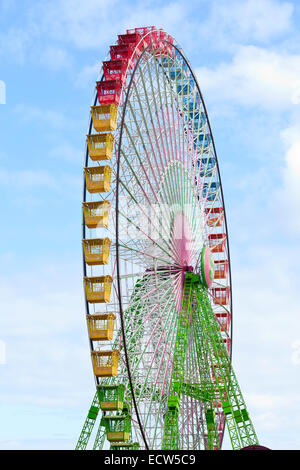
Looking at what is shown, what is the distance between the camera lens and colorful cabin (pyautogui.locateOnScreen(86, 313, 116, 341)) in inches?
Answer: 1000

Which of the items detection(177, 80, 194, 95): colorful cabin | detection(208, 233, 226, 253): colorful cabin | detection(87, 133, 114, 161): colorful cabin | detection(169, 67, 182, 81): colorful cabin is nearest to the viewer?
detection(87, 133, 114, 161): colorful cabin

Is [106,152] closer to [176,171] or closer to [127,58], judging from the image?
[127,58]

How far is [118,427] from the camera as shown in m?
25.9

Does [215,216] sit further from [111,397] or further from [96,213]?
[111,397]

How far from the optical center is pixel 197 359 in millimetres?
33312

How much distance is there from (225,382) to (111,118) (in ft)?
45.0

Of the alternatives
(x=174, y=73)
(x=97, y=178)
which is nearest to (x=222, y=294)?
(x=174, y=73)

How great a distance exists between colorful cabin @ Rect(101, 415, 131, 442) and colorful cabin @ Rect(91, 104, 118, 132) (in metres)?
10.8

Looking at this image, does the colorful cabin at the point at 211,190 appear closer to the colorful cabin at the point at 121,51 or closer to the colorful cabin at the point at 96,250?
the colorful cabin at the point at 121,51

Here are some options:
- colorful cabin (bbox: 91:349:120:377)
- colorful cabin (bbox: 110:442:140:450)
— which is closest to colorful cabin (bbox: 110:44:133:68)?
colorful cabin (bbox: 91:349:120:377)

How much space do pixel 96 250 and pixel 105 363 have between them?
414 cm

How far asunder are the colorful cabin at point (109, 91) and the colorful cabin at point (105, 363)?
9.68 meters

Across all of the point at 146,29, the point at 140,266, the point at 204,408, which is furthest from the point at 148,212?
the point at 204,408

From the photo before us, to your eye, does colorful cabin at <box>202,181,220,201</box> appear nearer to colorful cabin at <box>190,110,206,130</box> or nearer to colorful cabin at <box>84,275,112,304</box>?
colorful cabin at <box>190,110,206,130</box>
